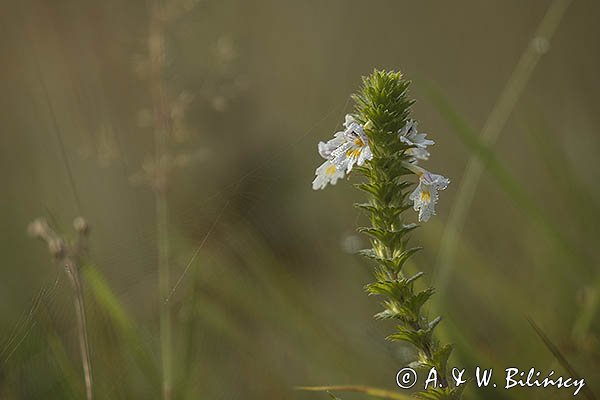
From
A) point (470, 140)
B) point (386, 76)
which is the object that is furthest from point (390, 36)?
point (386, 76)

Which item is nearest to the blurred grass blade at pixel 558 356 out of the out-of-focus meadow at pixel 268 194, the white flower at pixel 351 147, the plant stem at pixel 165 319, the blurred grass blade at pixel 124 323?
the out-of-focus meadow at pixel 268 194

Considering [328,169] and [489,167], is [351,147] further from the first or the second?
[489,167]

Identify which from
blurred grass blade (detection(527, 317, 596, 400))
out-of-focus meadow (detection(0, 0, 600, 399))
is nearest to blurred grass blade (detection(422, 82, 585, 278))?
out-of-focus meadow (detection(0, 0, 600, 399))

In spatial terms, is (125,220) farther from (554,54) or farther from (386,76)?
(554,54)

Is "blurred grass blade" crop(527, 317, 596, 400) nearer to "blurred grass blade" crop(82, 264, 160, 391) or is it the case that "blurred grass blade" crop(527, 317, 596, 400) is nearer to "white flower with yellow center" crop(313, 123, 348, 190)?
"white flower with yellow center" crop(313, 123, 348, 190)

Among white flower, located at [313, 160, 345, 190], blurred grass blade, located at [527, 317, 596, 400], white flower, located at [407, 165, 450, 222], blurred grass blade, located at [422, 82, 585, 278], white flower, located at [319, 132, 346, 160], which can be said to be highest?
blurred grass blade, located at [422, 82, 585, 278]

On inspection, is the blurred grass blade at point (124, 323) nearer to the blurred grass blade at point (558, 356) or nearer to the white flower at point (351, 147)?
the white flower at point (351, 147)
